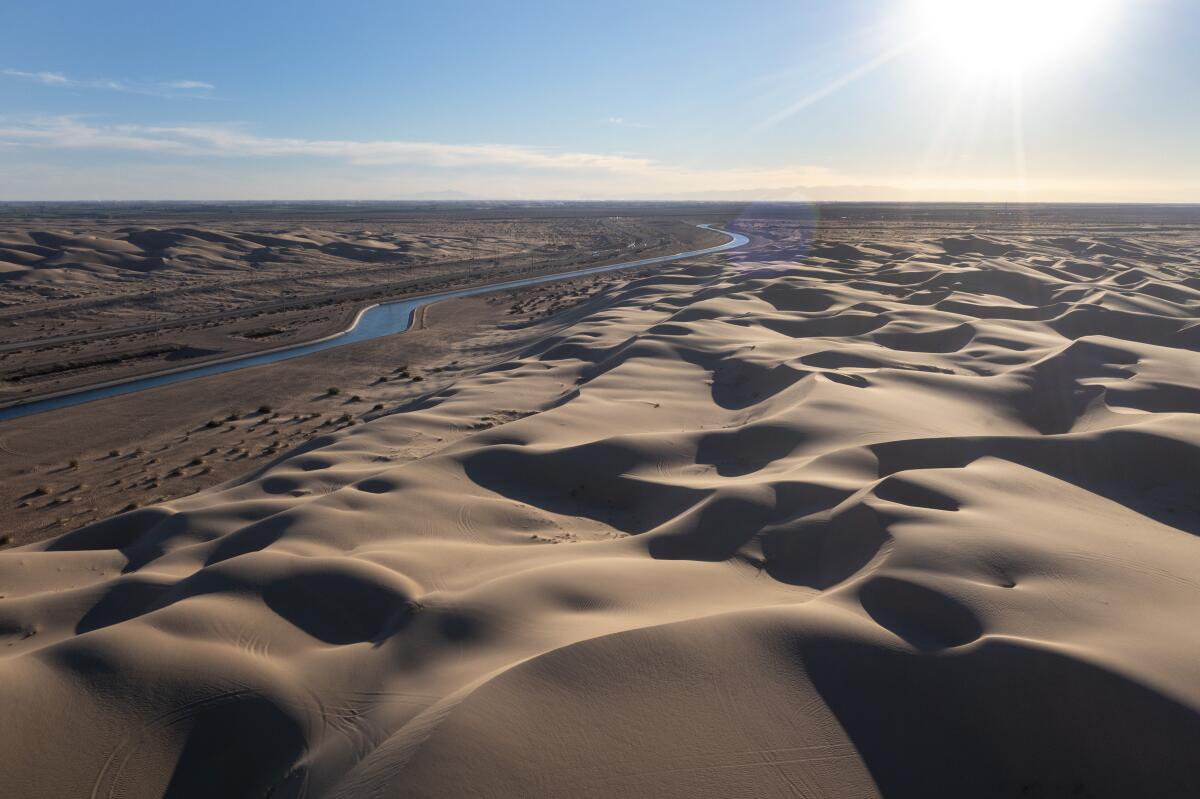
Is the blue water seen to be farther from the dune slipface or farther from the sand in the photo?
the dune slipface

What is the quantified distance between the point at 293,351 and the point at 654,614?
21.6 metres

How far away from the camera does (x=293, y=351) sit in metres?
23.8

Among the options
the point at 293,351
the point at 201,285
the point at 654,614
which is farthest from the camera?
the point at 201,285

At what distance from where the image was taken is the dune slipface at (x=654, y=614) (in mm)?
3986

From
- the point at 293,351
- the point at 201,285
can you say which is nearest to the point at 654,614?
the point at 293,351

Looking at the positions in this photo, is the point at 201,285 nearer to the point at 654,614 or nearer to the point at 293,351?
the point at 293,351

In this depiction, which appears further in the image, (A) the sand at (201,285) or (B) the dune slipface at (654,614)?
(A) the sand at (201,285)

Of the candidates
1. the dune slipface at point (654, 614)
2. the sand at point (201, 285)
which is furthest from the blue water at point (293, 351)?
the dune slipface at point (654, 614)

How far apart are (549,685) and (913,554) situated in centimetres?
349

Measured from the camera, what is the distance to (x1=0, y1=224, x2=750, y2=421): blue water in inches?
688

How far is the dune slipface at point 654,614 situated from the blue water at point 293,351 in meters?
9.98

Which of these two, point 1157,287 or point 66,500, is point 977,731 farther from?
point 1157,287

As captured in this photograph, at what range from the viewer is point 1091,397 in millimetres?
12391

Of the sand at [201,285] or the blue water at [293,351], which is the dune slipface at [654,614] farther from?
the sand at [201,285]
